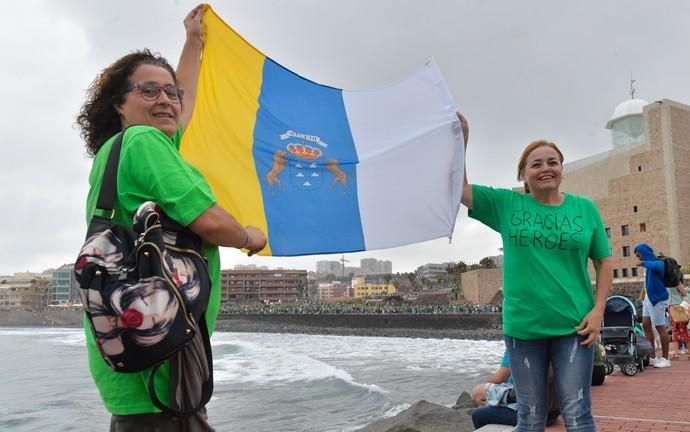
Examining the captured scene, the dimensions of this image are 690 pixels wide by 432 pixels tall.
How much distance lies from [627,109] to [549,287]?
70112 millimetres

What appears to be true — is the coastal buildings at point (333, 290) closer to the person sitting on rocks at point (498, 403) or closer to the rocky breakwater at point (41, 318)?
the rocky breakwater at point (41, 318)

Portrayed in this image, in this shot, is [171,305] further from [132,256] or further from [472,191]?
[472,191]

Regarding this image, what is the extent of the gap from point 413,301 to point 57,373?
71.7m

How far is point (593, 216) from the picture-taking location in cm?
290

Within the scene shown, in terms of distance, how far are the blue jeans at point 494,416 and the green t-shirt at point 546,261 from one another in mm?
1608

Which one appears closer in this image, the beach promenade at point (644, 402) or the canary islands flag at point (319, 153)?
the canary islands flag at point (319, 153)

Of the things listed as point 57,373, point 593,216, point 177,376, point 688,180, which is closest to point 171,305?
point 177,376

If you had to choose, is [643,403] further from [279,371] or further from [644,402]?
[279,371]

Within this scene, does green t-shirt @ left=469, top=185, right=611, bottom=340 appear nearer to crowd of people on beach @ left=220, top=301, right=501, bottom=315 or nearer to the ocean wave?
the ocean wave

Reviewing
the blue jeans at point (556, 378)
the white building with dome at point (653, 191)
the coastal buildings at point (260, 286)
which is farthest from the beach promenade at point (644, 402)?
the coastal buildings at point (260, 286)

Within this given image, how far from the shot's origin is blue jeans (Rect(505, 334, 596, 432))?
2.58m

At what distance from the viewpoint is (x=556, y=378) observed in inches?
105

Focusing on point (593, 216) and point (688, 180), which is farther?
point (688, 180)

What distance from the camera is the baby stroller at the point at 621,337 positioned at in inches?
289
